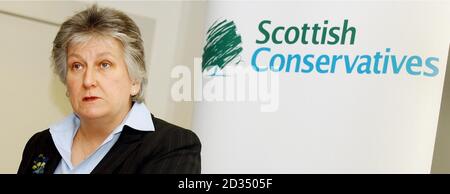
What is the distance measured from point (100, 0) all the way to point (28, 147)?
87 centimetres

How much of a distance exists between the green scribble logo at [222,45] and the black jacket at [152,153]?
0.42 metres

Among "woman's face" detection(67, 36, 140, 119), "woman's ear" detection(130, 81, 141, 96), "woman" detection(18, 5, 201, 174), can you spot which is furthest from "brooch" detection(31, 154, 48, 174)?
"woman's ear" detection(130, 81, 141, 96)

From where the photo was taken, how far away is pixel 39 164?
1188mm

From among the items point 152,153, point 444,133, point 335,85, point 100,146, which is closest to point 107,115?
point 100,146

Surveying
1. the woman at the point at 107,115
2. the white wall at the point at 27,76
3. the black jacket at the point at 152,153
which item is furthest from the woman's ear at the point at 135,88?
the white wall at the point at 27,76

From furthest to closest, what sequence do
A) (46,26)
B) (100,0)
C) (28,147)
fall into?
1. (100,0)
2. (46,26)
3. (28,147)

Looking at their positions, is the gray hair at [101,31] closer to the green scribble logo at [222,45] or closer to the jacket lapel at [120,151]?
the jacket lapel at [120,151]

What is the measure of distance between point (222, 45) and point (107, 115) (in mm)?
493

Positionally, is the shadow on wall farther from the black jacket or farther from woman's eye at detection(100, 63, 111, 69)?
woman's eye at detection(100, 63, 111, 69)

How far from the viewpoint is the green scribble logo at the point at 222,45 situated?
152cm

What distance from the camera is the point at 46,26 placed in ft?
5.89

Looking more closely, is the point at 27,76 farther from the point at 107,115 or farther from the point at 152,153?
the point at 152,153

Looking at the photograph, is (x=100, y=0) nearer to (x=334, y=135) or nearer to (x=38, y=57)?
(x=38, y=57)

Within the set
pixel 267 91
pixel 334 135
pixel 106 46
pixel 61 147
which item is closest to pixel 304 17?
pixel 267 91
